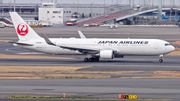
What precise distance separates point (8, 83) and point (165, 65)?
72.2 feet

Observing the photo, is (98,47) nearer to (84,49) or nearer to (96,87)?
(84,49)

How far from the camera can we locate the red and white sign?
65000mm

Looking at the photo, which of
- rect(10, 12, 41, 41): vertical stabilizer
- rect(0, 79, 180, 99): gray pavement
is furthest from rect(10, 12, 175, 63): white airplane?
rect(0, 79, 180, 99): gray pavement

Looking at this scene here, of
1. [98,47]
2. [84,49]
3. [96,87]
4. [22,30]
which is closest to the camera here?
[96,87]

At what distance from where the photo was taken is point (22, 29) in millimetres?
65125

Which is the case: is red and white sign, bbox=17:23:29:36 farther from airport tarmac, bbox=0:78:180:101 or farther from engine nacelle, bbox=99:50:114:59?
airport tarmac, bbox=0:78:180:101

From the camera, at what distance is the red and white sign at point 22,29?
65.0 meters

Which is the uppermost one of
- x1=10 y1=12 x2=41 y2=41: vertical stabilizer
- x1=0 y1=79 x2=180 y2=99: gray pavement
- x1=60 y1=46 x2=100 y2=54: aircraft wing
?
x1=10 y1=12 x2=41 y2=41: vertical stabilizer

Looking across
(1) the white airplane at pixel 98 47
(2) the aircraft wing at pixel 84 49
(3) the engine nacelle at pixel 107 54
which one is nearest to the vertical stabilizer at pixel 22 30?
(1) the white airplane at pixel 98 47

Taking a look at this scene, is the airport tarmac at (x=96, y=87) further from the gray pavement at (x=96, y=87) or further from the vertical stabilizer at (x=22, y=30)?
the vertical stabilizer at (x=22, y=30)

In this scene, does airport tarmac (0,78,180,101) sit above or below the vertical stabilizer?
below

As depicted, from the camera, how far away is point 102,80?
45.3m

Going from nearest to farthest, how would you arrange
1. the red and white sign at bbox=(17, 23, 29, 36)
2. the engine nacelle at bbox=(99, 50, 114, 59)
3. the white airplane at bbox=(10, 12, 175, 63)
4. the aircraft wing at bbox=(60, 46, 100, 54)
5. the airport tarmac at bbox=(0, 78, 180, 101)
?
the airport tarmac at bbox=(0, 78, 180, 101), the engine nacelle at bbox=(99, 50, 114, 59), the aircraft wing at bbox=(60, 46, 100, 54), the white airplane at bbox=(10, 12, 175, 63), the red and white sign at bbox=(17, 23, 29, 36)

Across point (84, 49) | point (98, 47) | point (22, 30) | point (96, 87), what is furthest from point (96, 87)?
point (22, 30)
